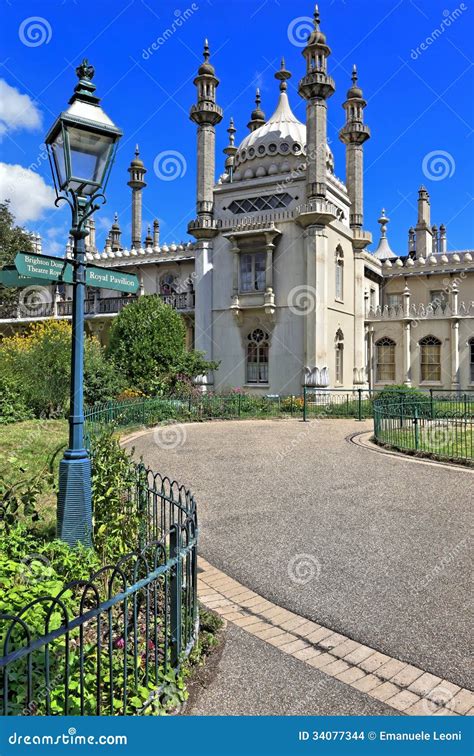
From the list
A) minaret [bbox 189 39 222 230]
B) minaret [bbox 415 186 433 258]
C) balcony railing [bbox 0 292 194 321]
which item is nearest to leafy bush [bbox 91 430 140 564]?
minaret [bbox 189 39 222 230]

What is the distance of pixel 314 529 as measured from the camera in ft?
21.1

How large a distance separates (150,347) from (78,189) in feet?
52.0

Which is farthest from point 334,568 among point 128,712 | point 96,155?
point 96,155

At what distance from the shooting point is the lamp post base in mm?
4645

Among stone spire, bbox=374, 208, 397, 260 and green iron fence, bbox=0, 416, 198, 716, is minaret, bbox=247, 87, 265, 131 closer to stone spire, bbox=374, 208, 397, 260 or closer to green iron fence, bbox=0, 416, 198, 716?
stone spire, bbox=374, 208, 397, 260

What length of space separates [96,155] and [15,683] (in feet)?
13.6

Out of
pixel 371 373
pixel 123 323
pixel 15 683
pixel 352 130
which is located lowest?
pixel 15 683

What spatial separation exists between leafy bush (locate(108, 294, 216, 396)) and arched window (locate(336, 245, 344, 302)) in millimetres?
9464

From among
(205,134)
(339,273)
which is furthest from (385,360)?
(205,134)

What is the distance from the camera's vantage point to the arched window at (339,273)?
88.8ft

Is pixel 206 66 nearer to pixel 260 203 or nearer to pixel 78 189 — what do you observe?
pixel 260 203

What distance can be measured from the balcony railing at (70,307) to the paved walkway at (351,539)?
62.8 ft

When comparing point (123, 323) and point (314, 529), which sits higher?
point (123, 323)

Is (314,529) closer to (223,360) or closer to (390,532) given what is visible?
(390,532)
